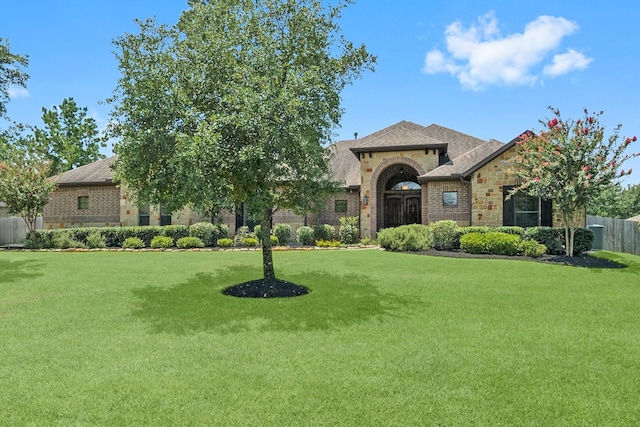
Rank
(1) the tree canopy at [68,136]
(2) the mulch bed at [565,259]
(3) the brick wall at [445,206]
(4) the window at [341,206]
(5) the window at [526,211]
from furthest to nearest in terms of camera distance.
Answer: (1) the tree canopy at [68,136], (4) the window at [341,206], (3) the brick wall at [445,206], (5) the window at [526,211], (2) the mulch bed at [565,259]

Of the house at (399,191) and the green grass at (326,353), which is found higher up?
the house at (399,191)

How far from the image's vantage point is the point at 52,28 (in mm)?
12195

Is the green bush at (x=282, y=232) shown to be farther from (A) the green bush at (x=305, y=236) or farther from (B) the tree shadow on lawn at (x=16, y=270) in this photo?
(B) the tree shadow on lawn at (x=16, y=270)

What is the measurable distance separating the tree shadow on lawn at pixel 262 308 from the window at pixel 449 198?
424 inches

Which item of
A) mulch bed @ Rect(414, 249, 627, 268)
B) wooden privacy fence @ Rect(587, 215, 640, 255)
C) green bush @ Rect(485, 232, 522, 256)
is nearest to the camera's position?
mulch bed @ Rect(414, 249, 627, 268)

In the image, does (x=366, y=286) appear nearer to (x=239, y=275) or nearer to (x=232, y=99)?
(x=239, y=275)

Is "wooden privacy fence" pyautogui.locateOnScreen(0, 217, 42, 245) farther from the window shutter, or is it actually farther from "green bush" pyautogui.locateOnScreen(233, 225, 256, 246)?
the window shutter

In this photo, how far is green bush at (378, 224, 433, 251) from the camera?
16750 millimetres

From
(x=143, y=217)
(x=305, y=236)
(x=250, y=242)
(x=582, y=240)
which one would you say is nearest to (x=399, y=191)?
(x=305, y=236)

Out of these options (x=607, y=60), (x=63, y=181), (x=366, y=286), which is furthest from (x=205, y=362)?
(x=63, y=181)

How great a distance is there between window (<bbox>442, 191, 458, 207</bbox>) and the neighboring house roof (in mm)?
17538

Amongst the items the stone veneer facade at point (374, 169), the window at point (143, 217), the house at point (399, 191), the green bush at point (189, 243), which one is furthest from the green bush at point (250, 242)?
the window at point (143, 217)

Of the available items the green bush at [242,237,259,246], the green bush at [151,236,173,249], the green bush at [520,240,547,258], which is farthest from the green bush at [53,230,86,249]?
the green bush at [520,240,547,258]

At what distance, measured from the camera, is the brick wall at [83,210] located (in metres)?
24.1
